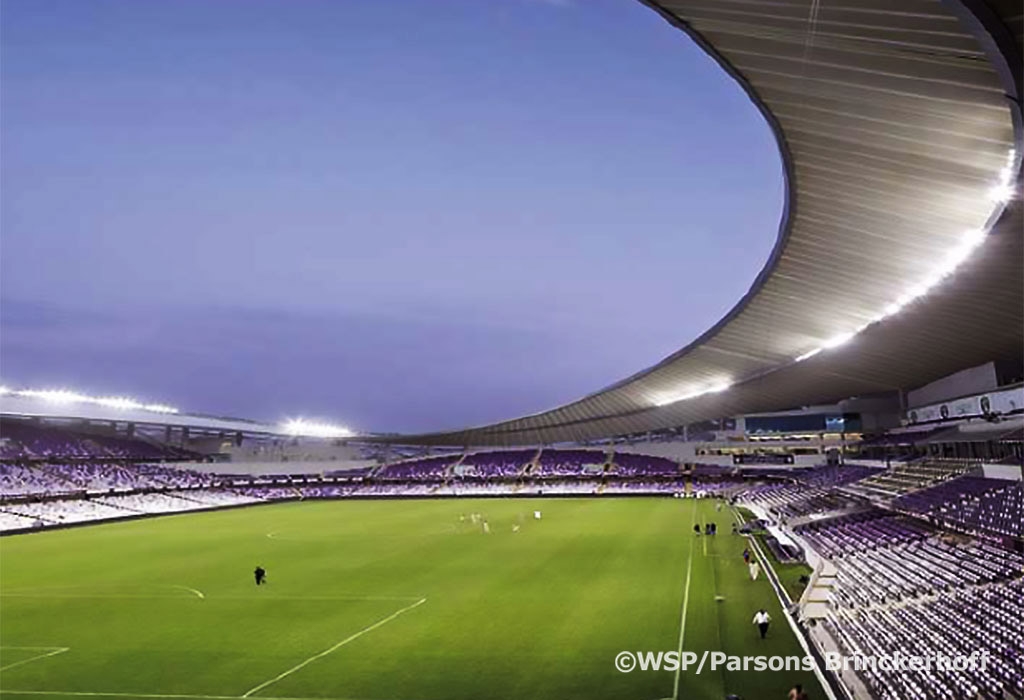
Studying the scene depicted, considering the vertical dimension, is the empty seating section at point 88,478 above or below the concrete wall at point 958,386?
below

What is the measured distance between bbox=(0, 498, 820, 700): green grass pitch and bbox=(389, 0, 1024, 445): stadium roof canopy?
11.1m

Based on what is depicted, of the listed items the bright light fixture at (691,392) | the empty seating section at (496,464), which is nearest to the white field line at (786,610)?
the bright light fixture at (691,392)

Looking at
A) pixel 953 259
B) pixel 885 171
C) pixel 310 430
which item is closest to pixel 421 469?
pixel 310 430

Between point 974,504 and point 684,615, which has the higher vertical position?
point 974,504

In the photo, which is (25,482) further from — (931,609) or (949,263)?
(949,263)

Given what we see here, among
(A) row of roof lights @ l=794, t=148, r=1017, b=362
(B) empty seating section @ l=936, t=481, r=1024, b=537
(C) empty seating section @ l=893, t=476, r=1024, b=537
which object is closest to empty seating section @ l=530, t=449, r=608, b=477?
(A) row of roof lights @ l=794, t=148, r=1017, b=362

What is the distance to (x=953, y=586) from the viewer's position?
1858cm

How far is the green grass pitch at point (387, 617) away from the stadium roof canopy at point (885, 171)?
11092mm

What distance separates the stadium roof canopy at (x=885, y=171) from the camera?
11.4 metres

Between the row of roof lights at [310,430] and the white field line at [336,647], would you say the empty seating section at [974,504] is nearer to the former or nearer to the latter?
the white field line at [336,647]

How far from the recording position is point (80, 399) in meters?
74.5

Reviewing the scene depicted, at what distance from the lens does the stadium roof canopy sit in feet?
37.4

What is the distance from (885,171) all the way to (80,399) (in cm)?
7858

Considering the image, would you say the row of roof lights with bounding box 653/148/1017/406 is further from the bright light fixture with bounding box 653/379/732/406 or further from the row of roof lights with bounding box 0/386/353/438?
the row of roof lights with bounding box 0/386/353/438
